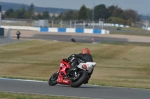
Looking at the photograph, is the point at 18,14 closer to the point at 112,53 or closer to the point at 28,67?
the point at 112,53

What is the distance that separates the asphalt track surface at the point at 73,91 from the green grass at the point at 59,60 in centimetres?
562

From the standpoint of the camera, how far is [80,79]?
14.8 m

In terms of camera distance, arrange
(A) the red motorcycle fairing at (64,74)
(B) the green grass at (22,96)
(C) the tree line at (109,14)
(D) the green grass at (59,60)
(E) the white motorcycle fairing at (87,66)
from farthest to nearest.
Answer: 1. (C) the tree line at (109,14)
2. (D) the green grass at (59,60)
3. (A) the red motorcycle fairing at (64,74)
4. (E) the white motorcycle fairing at (87,66)
5. (B) the green grass at (22,96)

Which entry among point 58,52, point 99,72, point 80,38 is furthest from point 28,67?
point 80,38

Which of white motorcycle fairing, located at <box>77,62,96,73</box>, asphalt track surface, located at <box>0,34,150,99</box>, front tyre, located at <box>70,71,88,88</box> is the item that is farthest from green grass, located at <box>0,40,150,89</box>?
white motorcycle fairing, located at <box>77,62,96,73</box>

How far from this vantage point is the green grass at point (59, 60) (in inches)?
985

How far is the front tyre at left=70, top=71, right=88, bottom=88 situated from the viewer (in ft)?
47.9

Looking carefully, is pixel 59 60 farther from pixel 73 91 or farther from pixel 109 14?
pixel 109 14

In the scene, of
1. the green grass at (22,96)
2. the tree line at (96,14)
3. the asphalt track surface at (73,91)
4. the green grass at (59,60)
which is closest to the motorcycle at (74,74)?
the asphalt track surface at (73,91)

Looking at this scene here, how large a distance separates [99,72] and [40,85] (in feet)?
41.1

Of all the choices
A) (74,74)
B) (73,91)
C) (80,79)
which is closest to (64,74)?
(74,74)

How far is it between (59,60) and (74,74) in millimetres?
19626

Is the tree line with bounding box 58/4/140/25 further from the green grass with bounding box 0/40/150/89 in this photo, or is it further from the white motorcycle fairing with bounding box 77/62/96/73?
the white motorcycle fairing with bounding box 77/62/96/73

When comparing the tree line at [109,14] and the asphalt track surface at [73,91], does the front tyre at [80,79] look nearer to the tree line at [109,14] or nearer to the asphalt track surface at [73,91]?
the asphalt track surface at [73,91]
